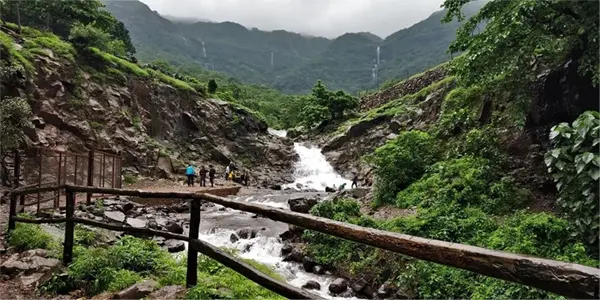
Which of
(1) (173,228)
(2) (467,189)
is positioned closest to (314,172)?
(1) (173,228)

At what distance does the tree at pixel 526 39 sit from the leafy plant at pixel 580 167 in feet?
9.21

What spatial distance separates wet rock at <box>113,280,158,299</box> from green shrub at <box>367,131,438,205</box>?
10606 millimetres

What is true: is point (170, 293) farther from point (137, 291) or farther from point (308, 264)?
point (308, 264)

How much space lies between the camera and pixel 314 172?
34.0 m

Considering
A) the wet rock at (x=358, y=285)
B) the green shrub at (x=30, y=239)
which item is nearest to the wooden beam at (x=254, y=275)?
the green shrub at (x=30, y=239)

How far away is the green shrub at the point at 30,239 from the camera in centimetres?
595

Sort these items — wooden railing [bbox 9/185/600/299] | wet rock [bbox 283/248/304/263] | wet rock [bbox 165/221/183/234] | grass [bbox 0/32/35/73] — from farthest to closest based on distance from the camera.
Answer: grass [bbox 0/32/35/73]
wet rock [bbox 165/221/183/234]
wet rock [bbox 283/248/304/263]
wooden railing [bbox 9/185/600/299]

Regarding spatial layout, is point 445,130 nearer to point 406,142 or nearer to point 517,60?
point 406,142

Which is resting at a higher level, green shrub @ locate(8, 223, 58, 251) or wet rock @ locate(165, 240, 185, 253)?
green shrub @ locate(8, 223, 58, 251)

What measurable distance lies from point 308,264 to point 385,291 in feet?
7.43

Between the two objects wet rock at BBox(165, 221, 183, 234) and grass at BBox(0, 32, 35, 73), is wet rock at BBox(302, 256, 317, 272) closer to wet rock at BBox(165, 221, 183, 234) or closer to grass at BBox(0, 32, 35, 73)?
wet rock at BBox(165, 221, 183, 234)

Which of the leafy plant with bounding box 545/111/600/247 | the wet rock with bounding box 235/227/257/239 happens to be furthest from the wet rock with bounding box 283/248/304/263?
the leafy plant with bounding box 545/111/600/247

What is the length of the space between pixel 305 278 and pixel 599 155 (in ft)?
20.5

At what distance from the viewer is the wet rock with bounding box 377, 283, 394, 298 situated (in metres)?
7.97
